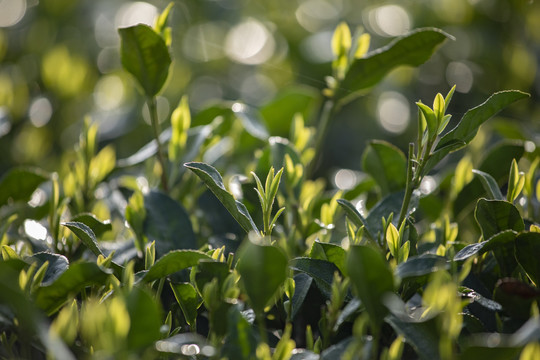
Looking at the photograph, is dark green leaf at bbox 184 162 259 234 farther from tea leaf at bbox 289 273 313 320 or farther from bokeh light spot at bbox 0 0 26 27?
bokeh light spot at bbox 0 0 26 27

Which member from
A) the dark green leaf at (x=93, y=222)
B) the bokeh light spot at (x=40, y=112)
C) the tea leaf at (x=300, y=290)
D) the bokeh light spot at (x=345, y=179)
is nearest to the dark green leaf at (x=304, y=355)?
the tea leaf at (x=300, y=290)

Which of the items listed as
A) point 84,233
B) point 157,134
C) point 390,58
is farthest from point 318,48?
point 84,233

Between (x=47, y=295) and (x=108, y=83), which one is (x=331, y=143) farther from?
(x=47, y=295)

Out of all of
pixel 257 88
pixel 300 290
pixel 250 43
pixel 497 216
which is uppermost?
pixel 497 216

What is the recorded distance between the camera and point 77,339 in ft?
3.24

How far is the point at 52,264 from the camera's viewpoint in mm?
937

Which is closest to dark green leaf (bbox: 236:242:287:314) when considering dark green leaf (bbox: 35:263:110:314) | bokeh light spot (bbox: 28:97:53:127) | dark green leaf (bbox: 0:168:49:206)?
dark green leaf (bbox: 35:263:110:314)

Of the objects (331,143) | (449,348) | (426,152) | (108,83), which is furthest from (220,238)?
(108,83)

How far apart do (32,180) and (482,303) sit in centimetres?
99

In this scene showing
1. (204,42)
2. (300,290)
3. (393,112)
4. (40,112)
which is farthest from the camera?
(204,42)

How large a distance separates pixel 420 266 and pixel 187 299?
375mm

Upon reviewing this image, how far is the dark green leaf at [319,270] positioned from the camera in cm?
94

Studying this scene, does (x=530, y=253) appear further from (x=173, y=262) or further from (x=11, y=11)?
(x=11, y=11)

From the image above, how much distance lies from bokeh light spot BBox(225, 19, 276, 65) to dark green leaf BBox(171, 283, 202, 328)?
79.1 inches
